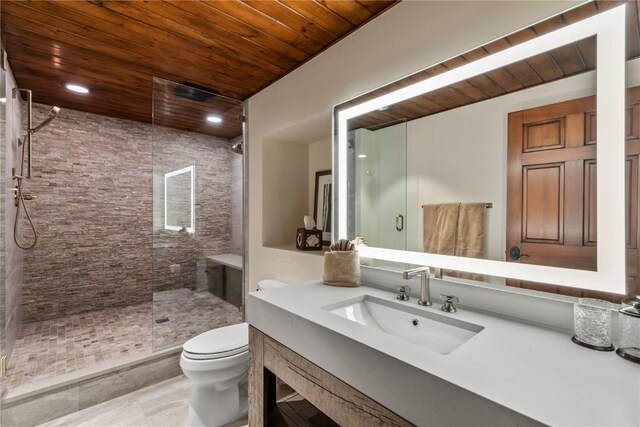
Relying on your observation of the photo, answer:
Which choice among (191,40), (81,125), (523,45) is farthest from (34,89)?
(523,45)

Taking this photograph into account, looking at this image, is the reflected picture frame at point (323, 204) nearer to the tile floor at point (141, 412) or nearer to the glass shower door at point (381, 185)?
the glass shower door at point (381, 185)

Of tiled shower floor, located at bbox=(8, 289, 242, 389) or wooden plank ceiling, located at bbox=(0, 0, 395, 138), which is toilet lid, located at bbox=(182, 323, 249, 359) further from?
wooden plank ceiling, located at bbox=(0, 0, 395, 138)

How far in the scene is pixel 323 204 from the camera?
7.88ft

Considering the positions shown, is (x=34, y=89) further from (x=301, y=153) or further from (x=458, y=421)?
(x=458, y=421)

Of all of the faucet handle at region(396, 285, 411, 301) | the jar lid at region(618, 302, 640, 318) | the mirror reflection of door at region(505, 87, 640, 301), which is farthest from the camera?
the faucet handle at region(396, 285, 411, 301)

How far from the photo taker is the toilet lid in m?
1.63

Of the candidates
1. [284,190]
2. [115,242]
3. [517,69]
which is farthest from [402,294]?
[115,242]

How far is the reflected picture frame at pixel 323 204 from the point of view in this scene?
2322 millimetres

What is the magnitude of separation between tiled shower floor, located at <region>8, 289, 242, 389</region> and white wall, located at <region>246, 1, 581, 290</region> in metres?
0.51

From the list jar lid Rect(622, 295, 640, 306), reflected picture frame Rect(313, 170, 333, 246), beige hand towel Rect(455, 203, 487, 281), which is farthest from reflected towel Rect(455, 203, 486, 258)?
reflected picture frame Rect(313, 170, 333, 246)

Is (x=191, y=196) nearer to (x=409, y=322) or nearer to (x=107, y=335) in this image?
(x=107, y=335)

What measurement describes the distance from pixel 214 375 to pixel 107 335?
67.7 inches

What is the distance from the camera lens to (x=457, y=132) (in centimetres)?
125

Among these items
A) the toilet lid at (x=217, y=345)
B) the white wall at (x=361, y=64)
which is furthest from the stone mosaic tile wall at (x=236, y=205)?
the toilet lid at (x=217, y=345)
